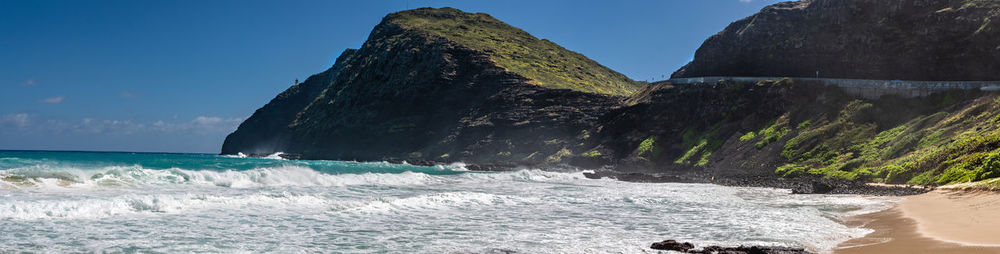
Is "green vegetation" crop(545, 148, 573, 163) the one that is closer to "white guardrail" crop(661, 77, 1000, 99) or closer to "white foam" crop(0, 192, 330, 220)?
"white guardrail" crop(661, 77, 1000, 99)

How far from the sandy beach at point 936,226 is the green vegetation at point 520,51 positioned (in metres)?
77.4

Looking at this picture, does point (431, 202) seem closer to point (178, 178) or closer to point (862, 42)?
point (178, 178)

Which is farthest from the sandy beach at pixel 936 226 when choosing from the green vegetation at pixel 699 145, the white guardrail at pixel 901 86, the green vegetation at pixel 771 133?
the green vegetation at pixel 699 145

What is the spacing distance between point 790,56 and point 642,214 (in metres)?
55.2

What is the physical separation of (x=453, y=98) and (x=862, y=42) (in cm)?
6697

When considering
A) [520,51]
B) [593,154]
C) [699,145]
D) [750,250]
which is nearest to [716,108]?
[699,145]

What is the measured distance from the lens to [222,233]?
14.6 metres

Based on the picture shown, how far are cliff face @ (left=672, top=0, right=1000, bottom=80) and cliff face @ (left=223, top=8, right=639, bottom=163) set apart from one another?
73.2ft

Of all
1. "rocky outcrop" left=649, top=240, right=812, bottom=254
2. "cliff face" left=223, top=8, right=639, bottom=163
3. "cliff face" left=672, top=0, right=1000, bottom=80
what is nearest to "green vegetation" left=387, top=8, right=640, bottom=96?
"cliff face" left=223, top=8, right=639, bottom=163

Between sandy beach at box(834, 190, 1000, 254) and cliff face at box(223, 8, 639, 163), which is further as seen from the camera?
cliff face at box(223, 8, 639, 163)

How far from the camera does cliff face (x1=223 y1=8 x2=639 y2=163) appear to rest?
89.4 m

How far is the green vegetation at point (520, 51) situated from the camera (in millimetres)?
109750

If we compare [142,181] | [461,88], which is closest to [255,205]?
[142,181]

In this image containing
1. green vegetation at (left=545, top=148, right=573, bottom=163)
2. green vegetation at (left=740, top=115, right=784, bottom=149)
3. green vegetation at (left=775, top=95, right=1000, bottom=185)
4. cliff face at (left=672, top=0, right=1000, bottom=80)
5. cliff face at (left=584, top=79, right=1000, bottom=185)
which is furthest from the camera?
green vegetation at (left=545, top=148, right=573, bottom=163)
